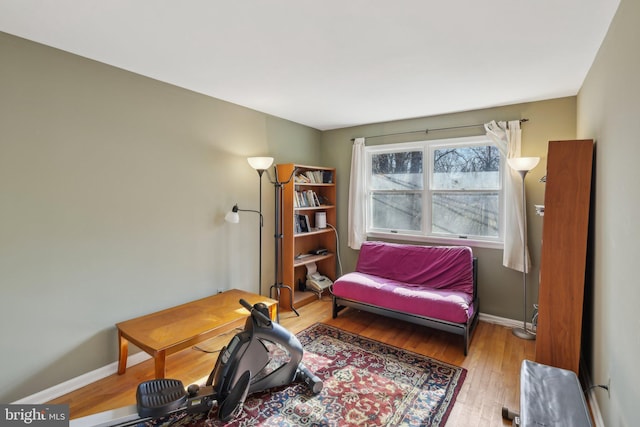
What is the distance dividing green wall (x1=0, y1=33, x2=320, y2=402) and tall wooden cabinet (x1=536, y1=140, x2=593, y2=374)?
9.41ft

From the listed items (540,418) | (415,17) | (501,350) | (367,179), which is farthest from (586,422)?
(367,179)

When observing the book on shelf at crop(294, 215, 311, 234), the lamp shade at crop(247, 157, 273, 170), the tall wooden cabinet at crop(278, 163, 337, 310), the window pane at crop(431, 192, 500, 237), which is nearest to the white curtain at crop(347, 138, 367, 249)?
the tall wooden cabinet at crop(278, 163, 337, 310)

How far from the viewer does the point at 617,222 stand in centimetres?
161

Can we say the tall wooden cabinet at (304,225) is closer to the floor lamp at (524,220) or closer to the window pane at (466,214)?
the window pane at (466,214)

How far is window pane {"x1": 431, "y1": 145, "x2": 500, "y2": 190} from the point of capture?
3.46 meters

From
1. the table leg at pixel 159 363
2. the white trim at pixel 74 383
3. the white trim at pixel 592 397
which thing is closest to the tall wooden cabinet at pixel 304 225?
the white trim at pixel 74 383

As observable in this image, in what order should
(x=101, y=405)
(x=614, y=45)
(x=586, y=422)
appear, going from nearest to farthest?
(x=586, y=422) → (x=614, y=45) → (x=101, y=405)

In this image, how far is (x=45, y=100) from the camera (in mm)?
2064

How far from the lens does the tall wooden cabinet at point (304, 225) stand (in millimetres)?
3773

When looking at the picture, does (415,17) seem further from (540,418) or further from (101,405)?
(101,405)

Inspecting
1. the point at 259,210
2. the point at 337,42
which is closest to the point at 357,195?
the point at 259,210

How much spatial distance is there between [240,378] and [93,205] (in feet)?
5.47

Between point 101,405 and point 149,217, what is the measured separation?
1.38 metres

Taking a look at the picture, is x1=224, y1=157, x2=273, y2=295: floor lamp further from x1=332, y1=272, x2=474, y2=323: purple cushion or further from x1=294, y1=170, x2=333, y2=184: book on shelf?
x1=332, y1=272, x2=474, y2=323: purple cushion
